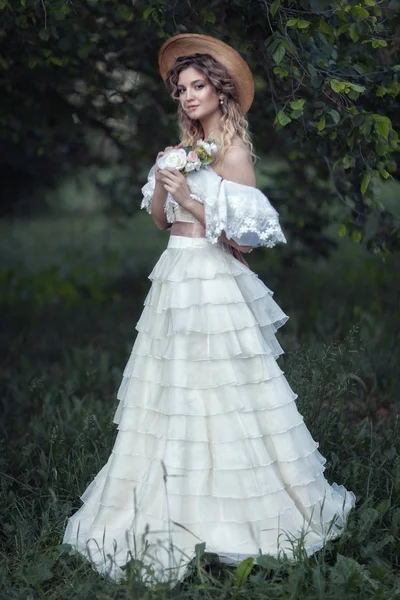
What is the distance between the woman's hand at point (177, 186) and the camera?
3.03 m

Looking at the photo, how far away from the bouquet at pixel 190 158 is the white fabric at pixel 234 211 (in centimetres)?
5

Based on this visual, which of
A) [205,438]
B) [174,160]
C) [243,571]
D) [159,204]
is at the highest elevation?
[174,160]

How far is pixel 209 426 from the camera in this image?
3.09 m

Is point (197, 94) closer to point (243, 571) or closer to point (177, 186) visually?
point (177, 186)

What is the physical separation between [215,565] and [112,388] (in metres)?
2.41

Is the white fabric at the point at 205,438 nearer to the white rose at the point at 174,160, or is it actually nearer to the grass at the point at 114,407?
the grass at the point at 114,407

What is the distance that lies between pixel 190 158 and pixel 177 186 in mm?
118

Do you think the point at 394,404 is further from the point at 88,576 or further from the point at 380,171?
the point at 88,576

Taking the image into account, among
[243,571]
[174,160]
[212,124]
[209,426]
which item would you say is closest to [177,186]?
[174,160]

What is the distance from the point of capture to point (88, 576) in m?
3.11

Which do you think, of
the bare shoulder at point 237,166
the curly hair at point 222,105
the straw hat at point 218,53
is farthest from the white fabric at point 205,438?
the straw hat at point 218,53

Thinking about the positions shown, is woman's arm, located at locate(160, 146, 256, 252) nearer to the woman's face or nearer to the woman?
the woman

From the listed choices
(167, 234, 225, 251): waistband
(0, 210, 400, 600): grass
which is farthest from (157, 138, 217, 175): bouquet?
(0, 210, 400, 600): grass

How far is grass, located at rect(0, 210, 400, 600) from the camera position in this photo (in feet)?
9.97
